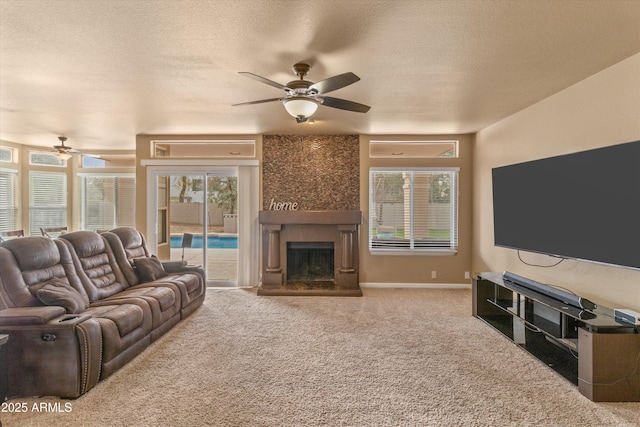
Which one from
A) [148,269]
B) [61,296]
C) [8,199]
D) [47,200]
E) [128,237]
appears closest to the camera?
[61,296]

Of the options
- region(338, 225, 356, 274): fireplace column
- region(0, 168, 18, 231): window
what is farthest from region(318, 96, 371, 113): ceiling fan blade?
region(0, 168, 18, 231): window

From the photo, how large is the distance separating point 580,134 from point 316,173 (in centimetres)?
366

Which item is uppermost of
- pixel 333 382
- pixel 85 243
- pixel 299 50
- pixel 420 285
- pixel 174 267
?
pixel 299 50

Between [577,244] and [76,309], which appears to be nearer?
[76,309]

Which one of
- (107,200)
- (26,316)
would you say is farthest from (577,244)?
(107,200)

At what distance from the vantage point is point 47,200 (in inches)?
281

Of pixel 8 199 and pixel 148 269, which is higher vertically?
pixel 8 199

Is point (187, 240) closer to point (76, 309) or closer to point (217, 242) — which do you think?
point (217, 242)

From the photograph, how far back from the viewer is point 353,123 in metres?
4.89

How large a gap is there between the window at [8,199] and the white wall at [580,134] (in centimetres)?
905

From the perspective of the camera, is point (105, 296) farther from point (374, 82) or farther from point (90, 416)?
point (374, 82)

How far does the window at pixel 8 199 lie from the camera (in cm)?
639

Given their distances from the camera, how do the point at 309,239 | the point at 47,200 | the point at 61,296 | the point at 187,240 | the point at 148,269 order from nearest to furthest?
the point at 61,296 < the point at 148,269 < the point at 309,239 < the point at 187,240 < the point at 47,200

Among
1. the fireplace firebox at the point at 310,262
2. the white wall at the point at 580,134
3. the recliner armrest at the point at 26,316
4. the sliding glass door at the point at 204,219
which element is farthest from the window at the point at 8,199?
the white wall at the point at 580,134
